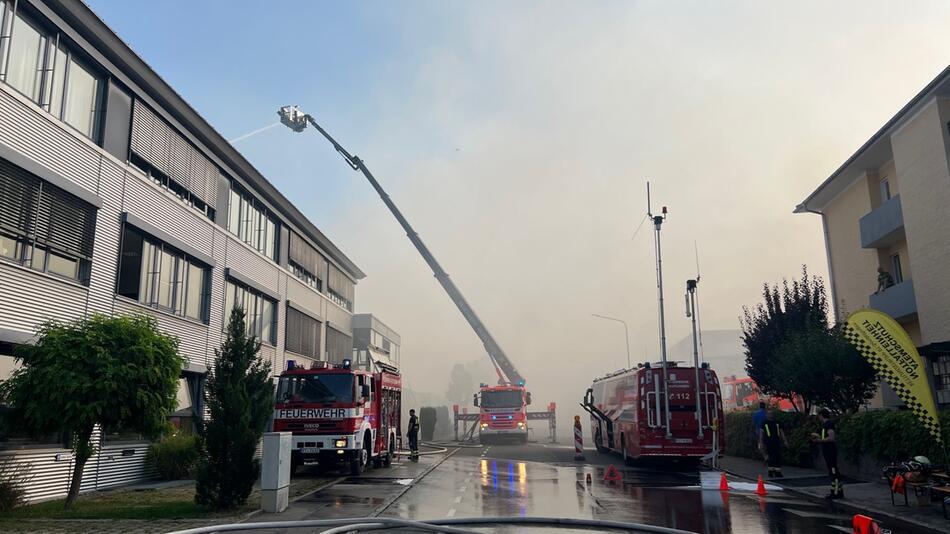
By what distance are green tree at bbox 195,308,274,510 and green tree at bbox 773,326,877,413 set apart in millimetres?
16428

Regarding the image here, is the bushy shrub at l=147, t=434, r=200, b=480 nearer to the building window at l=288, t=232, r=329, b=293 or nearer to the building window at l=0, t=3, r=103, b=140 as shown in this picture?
the building window at l=0, t=3, r=103, b=140

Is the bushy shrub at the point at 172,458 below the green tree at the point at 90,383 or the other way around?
below

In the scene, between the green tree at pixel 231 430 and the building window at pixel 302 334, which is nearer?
the green tree at pixel 231 430

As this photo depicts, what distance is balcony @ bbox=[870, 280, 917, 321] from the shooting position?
23.3 m

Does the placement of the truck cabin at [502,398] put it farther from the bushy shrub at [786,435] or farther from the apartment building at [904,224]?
the apartment building at [904,224]

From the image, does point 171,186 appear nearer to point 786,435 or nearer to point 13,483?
point 13,483

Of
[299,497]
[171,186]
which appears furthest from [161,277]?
[299,497]

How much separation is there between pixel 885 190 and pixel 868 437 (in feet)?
45.8

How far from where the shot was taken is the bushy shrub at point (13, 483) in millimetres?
11727

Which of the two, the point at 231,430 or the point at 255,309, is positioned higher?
the point at 255,309

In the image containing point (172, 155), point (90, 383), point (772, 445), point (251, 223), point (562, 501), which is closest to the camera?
point (90, 383)

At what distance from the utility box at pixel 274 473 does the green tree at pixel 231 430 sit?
0.69 ft

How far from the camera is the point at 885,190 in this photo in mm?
→ 26844

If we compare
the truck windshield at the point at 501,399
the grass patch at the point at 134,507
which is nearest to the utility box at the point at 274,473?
the grass patch at the point at 134,507
